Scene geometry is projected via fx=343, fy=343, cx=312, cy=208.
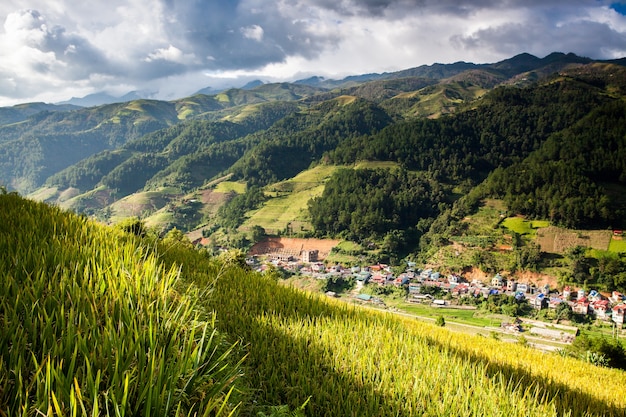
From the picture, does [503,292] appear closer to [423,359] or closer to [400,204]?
[400,204]

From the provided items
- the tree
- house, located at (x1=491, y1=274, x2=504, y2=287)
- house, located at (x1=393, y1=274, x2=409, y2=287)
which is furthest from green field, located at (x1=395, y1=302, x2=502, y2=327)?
the tree

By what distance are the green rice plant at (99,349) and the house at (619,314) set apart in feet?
272

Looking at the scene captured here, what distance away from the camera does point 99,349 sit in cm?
142

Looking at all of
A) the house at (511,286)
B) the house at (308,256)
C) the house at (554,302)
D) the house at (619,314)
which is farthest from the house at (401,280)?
the house at (619,314)

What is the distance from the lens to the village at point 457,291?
62697mm

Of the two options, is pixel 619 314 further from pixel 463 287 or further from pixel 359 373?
pixel 359 373

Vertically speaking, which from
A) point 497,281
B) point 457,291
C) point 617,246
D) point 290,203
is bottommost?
point 457,291

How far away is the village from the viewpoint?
62697 mm

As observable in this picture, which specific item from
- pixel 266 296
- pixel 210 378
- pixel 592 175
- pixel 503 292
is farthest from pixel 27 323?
pixel 592 175

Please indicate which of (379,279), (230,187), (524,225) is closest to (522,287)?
(524,225)

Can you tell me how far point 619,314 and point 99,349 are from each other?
85.4 m

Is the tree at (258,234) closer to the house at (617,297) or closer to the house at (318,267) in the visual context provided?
the house at (318,267)

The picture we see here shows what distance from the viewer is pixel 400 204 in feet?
387

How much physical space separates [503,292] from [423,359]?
8296 centimetres
